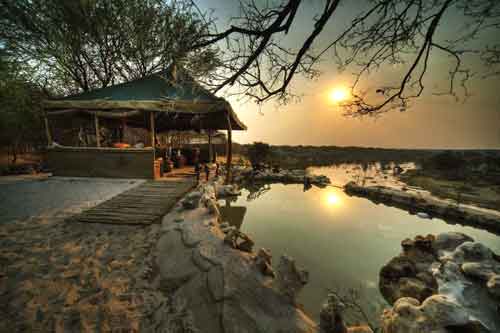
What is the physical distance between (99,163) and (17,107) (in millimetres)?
7641

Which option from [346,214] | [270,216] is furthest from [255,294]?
[346,214]

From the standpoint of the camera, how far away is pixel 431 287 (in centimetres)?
320

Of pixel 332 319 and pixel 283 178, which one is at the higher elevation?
pixel 332 319

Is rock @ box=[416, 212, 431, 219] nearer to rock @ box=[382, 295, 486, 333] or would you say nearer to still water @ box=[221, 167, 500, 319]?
still water @ box=[221, 167, 500, 319]

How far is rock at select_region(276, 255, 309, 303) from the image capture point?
1896 mm

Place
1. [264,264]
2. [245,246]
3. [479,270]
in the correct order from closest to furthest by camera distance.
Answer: [264,264] → [479,270] → [245,246]

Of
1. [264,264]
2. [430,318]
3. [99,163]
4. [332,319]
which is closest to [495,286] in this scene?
[430,318]

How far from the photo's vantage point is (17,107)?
30.9ft

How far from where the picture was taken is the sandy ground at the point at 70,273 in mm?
1556

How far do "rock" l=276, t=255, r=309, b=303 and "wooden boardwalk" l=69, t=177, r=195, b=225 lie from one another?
286cm

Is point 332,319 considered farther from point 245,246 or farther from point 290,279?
point 245,246

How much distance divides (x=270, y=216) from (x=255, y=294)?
4.50 meters

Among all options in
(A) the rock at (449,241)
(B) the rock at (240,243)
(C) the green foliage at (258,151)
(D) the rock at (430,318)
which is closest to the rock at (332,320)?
(D) the rock at (430,318)

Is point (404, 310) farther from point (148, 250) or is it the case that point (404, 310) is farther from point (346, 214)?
point (346, 214)
